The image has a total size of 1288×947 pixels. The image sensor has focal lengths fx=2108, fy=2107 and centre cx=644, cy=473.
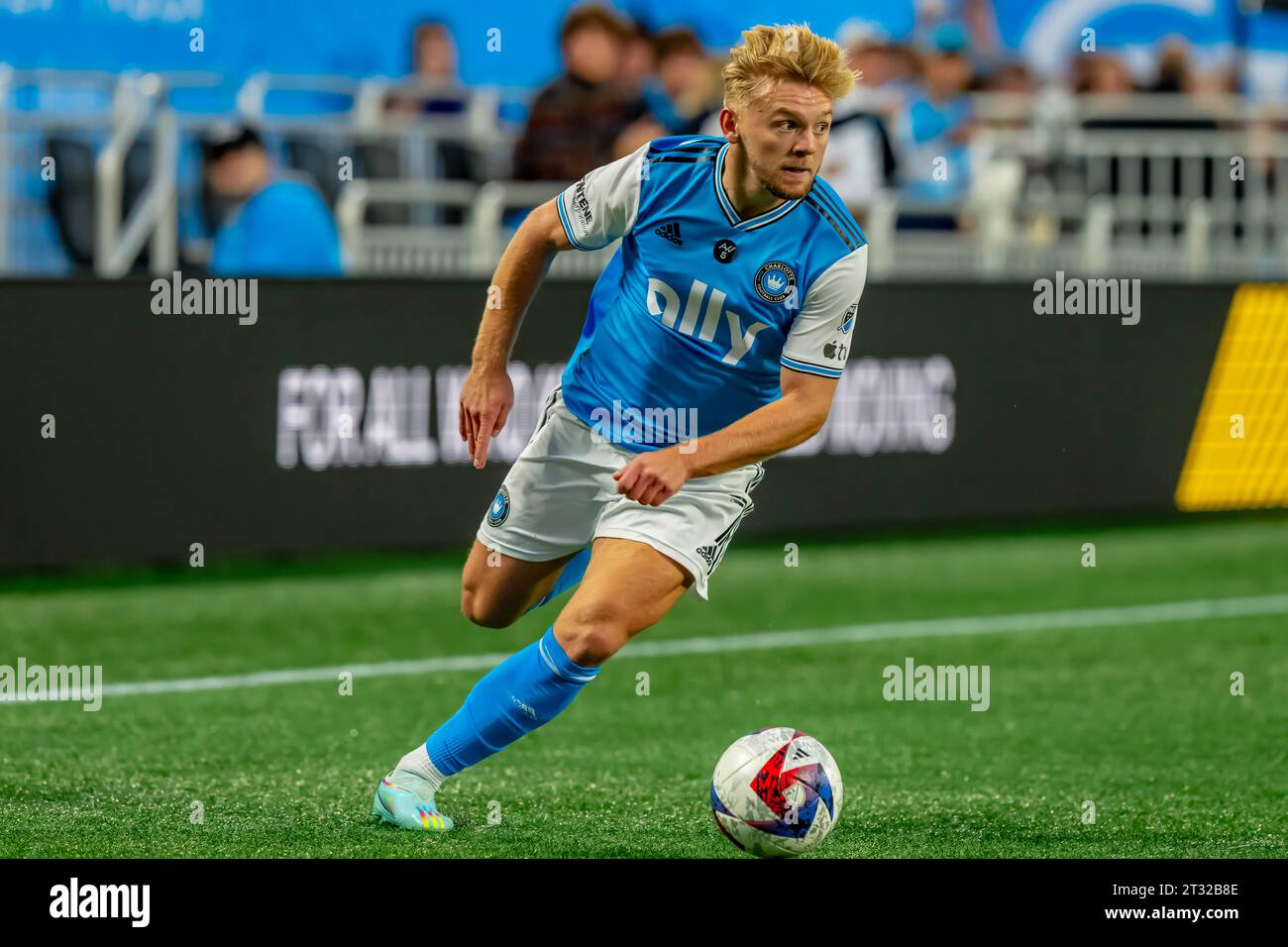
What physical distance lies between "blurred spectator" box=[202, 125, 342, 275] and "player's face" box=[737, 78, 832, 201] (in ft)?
19.5

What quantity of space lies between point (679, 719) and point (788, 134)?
3101 millimetres

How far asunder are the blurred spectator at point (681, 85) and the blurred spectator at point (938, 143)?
62.8 inches

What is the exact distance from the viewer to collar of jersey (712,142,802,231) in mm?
6004

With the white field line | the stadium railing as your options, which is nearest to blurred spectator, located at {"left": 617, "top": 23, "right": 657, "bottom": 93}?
the stadium railing

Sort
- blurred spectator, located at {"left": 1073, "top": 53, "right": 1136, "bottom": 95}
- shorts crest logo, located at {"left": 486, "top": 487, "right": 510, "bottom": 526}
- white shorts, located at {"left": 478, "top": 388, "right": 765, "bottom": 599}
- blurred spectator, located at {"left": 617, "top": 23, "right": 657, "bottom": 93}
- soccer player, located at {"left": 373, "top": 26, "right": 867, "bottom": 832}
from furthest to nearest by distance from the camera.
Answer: blurred spectator, located at {"left": 1073, "top": 53, "right": 1136, "bottom": 95} → blurred spectator, located at {"left": 617, "top": 23, "right": 657, "bottom": 93} → shorts crest logo, located at {"left": 486, "top": 487, "right": 510, "bottom": 526} → white shorts, located at {"left": 478, "top": 388, "right": 765, "bottom": 599} → soccer player, located at {"left": 373, "top": 26, "right": 867, "bottom": 832}

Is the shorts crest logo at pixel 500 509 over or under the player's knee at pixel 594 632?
over

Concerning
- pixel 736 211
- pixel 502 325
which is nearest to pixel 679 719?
pixel 502 325

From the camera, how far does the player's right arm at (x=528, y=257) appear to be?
243 inches

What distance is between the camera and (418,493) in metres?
11.6

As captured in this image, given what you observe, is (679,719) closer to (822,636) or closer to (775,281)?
(822,636)

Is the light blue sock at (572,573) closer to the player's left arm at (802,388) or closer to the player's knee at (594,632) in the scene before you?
the player's knee at (594,632)

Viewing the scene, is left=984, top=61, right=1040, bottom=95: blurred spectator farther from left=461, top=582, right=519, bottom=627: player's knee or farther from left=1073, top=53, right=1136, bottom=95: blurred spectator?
left=461, top=582, right=519, bottom=627: player's knee

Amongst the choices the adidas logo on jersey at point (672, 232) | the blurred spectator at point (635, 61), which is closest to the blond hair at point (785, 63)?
the adidas logo on jersey at point (672, 232)

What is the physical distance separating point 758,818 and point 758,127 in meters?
1.90
